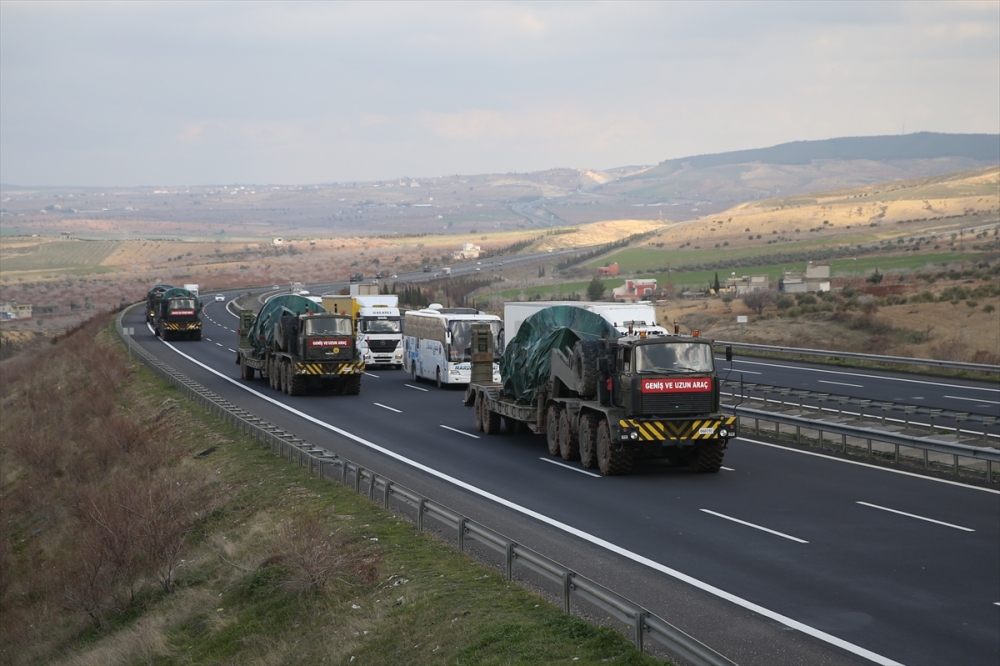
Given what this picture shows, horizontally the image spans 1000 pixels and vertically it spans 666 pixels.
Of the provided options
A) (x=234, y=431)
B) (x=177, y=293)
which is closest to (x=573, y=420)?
(x=234, y=431)

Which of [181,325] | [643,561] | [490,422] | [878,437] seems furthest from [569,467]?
[181,325]

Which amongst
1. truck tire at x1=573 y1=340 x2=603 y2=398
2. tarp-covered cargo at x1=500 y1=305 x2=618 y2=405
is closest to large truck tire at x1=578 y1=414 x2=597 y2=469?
truck tire at x1=573 y1=340 x2=603 y2=398

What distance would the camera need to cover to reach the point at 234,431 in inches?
1177

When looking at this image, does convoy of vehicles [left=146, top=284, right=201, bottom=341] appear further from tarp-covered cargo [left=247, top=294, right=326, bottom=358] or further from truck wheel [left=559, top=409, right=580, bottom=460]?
truck wheel [left=559, top=409, right=580, bottom=460]

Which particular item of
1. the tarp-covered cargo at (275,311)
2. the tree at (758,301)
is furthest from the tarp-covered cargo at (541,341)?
the tree at (758,301)

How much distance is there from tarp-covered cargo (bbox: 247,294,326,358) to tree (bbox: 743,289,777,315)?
32526 millimetres

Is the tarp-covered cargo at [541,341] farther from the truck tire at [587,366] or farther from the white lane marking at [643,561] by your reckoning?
the white lane marking at [643,561]

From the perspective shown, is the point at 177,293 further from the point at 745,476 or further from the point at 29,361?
the point at 745,476

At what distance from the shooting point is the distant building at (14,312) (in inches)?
4843

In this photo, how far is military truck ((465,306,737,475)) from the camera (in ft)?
70.6

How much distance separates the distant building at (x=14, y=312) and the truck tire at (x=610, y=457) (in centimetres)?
11242

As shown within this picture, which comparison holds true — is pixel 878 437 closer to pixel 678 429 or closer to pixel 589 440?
pixel 678 429

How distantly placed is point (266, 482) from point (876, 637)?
1388 cm

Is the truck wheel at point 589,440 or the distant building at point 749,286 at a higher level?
the truck wheel at point 589,440
